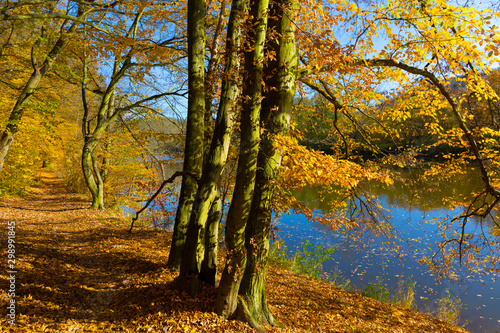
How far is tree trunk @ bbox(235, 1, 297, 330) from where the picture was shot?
3455 mm

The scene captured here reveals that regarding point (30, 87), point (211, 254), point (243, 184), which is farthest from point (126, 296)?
point (30, 87)

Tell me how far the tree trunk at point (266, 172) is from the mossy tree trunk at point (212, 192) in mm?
496

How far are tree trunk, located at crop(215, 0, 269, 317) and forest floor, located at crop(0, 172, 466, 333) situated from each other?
359 mm

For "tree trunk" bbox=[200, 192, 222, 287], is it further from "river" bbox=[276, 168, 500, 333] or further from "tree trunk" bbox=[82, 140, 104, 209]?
"tree trunk" bbox=[82, 140, 104, 209]

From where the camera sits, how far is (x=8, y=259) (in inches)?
167

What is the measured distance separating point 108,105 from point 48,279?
26.1 feet

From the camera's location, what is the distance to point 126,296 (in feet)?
12.7

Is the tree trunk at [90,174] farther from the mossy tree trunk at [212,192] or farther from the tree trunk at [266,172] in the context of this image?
the tree trunk at [266,172]

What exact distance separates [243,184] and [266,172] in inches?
15.7

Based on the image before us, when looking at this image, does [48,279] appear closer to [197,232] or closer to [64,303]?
[64,303]

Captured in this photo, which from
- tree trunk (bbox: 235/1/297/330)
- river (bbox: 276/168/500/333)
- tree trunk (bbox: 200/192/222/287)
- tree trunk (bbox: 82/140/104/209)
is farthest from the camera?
tree trunk (bbox: 82/140/104/209)

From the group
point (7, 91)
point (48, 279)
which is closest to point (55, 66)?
point (7, 91)

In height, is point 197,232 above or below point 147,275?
above

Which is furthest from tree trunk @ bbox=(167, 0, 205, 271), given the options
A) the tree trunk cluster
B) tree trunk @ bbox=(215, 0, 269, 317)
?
tree trunk @ bbox=(215, 0, 269, 317)
